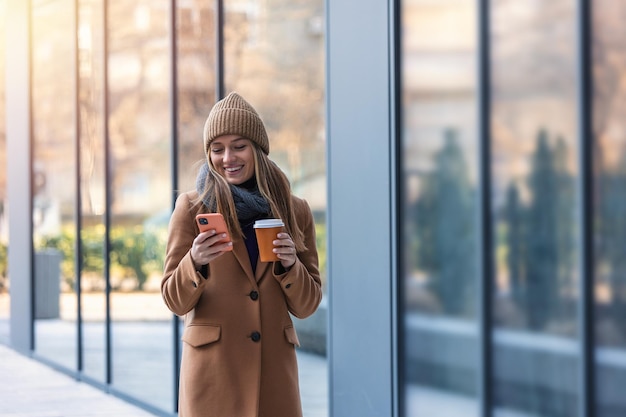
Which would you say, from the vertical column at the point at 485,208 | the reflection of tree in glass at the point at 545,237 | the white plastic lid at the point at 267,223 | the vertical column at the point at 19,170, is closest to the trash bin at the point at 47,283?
the vertical column at the point at 19,170

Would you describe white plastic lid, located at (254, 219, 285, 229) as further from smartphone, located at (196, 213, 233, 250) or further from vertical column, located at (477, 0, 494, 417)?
vertical column, located at (477, 0, 494, 417)

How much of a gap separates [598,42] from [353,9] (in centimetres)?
186

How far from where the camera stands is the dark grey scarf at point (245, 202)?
3.35 meters

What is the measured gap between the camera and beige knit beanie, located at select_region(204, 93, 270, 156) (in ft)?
11.0

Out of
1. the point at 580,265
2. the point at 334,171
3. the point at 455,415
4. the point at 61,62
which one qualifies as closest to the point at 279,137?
the point at 334,171

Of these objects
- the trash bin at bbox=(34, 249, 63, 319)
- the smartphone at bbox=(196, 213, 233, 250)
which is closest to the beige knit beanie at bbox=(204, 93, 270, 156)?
the smartphone at bbox=(196, 213, 233, 250)

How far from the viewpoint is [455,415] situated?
Result: 5.04 metres

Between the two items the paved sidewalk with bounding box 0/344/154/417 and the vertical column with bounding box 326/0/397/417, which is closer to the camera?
the vertical column with bounding box 326/0/397/417

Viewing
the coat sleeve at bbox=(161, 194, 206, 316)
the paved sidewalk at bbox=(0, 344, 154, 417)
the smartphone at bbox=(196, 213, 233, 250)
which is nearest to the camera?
the smartphone at bbox=(196, 213, 233, 250)

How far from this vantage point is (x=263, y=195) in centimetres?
337

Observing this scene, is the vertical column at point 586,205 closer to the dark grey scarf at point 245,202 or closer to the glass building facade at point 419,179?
the glass building facade at point 419,179

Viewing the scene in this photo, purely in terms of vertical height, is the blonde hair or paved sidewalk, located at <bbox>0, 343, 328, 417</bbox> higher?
the blonde hair

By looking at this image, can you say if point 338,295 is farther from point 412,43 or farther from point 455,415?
point 412,43

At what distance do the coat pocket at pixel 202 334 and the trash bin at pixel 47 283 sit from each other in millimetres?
7450
